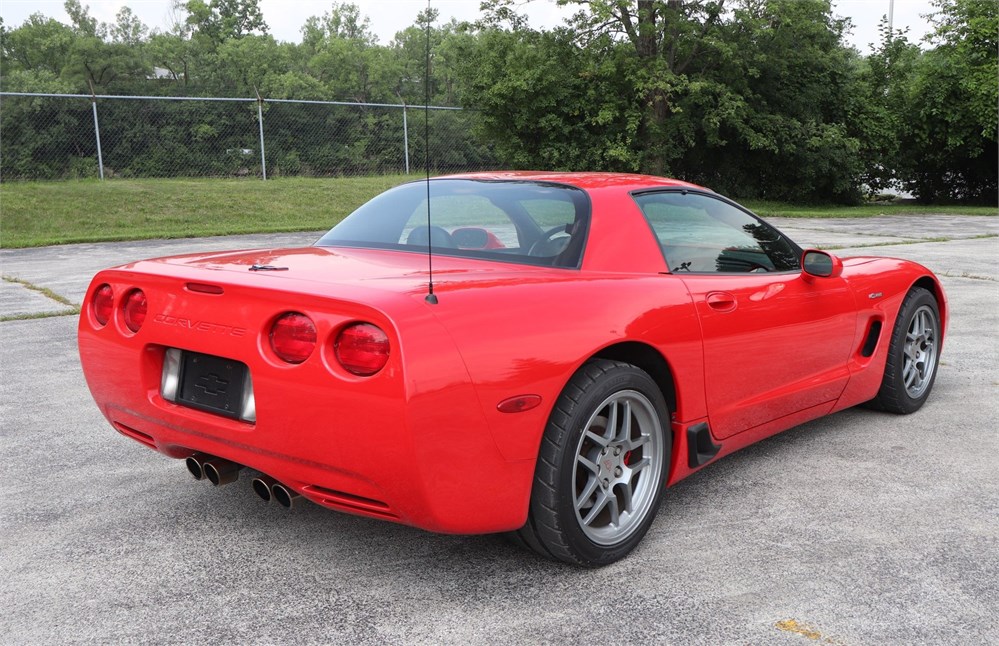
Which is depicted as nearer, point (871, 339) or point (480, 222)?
point (480, 222)

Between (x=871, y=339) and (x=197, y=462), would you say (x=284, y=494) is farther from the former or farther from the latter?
(x=871, y=339)

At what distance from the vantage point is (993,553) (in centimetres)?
310

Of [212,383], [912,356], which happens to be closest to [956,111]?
[912,356]

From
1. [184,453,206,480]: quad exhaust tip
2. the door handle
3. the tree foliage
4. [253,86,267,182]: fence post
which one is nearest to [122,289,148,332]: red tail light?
[184,453,206,480]: quad exhaust tip

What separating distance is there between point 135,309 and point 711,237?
220 cm

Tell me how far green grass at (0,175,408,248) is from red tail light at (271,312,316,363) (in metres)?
14.5

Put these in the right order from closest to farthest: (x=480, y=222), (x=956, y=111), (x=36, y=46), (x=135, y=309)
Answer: (x=135, y=309) < (x=480, y=222) < (x=956, y=111) < (x=36, y=46)

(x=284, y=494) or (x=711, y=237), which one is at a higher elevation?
(x=711, y=237)

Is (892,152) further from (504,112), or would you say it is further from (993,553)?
(993,553)

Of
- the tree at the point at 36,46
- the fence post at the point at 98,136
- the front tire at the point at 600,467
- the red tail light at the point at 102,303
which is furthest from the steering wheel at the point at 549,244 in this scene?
the tree at the point at 36,46

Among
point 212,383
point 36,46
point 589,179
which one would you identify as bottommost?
point 212,383

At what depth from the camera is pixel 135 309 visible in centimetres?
317

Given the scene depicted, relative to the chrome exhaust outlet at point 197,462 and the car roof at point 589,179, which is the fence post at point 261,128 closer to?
the car roof at point 589,179

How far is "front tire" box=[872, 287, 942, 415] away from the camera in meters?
4.63
